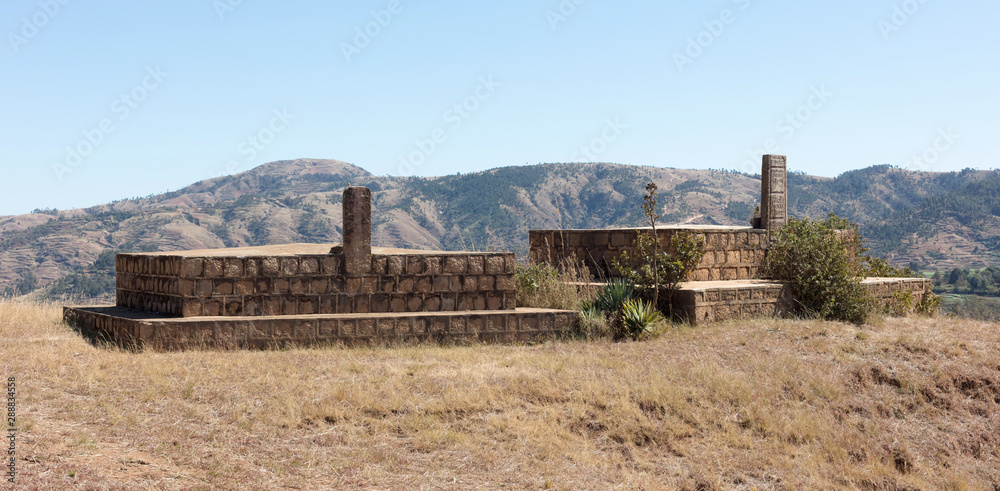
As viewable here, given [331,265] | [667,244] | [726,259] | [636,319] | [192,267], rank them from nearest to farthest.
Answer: [192,267] → [331,265] → [636,319] → [667,244] → [726,259]

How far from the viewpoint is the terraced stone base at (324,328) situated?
964cm

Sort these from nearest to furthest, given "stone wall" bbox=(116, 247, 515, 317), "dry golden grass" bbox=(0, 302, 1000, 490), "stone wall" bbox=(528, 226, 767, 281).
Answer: "dry golden grass" bbox=(0, 302, 1000, 490) < "stone wall" bbox=(116, 247, 515, 317) < "stone wall" bbox=(528, 226, 767, 281)

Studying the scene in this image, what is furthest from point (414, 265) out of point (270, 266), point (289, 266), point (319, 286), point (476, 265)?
point (270, 266)

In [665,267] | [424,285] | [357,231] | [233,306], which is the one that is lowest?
[233,306]

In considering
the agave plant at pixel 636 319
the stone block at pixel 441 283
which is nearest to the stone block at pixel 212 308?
the stone block at pixel 441 283

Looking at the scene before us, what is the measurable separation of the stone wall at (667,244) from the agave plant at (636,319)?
230 centimetres

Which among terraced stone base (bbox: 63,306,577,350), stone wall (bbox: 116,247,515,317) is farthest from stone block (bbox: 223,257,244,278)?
terraced stone base (bbox: 63,306,577,350)

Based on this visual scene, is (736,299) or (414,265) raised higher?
(414,265)

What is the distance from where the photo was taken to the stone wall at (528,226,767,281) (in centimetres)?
1377

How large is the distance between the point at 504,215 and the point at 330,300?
129 m

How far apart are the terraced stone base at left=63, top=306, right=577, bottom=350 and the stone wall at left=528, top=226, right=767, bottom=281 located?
3.14 m

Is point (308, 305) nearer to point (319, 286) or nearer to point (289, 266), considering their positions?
point (319, 286)

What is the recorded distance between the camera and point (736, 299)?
39.9 ft

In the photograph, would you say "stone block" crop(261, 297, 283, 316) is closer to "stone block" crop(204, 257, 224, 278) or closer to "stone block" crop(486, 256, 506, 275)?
"stone block" crop(204, 257, 224, 278)
